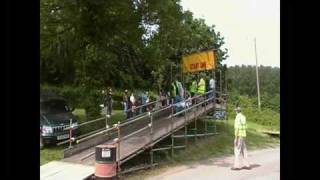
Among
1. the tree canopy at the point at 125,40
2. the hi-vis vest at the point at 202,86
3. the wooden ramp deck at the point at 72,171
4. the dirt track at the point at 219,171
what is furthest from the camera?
the hi-vis vest at the point at 202,86

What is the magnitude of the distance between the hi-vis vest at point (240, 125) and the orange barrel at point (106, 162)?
1.38 m

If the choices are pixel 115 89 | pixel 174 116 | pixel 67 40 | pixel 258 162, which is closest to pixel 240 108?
pixel 258 162

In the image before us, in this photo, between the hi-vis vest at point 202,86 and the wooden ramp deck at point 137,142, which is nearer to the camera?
the wooden ramp deck at point 137,142

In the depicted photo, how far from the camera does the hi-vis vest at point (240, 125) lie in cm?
512

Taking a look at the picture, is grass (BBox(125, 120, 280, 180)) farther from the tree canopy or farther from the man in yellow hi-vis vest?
the tree canopy

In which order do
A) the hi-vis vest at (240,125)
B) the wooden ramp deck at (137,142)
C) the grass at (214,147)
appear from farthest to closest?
the grass at (214,147) < the hi-vis vest at (240,125) < the wooden ramp deck at (137,142)

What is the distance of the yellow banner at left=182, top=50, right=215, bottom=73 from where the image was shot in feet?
19.3

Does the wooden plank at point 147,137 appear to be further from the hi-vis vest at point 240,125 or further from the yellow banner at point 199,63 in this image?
the hi-vis vest at point 240,125

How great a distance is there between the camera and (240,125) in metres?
5.24

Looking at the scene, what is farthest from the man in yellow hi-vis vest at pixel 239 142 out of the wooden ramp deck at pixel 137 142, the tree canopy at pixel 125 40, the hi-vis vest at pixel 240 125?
the tree canopy at pixel 125 40

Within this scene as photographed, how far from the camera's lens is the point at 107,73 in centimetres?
600

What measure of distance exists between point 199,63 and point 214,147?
1.06 m

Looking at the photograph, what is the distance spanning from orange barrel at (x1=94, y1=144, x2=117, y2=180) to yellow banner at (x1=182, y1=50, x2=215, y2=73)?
155 cm
